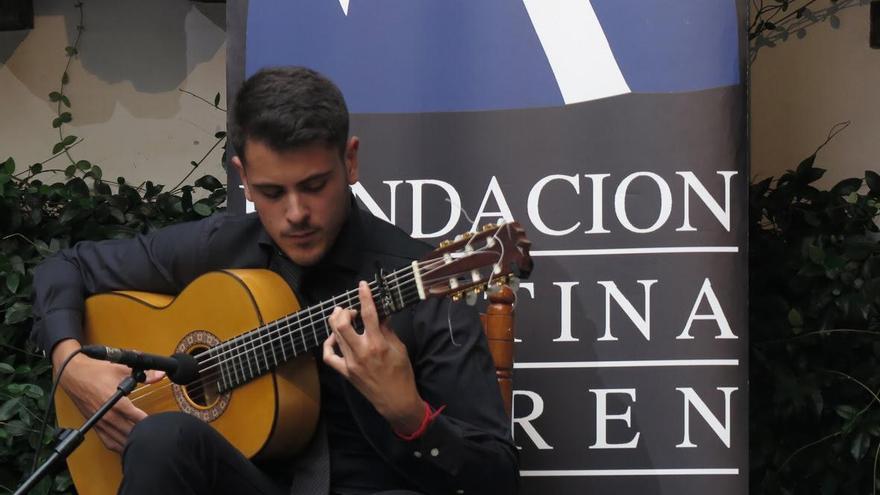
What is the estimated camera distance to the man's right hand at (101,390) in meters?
2.27

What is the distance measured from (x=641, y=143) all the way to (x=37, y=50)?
2.18 metres

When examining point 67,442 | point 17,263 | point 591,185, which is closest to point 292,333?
point 67,442

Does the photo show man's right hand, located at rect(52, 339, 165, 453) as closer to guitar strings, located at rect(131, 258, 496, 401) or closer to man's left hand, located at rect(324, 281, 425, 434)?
guitar strings, located at rect(131, 258, 496, 401)

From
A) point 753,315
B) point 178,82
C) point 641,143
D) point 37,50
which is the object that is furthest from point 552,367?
point 37,50

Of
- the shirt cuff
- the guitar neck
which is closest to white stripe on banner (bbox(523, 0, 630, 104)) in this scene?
the guitar neck

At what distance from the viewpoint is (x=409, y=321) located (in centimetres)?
212

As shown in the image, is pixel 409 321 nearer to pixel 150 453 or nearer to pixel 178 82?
pixel 150 453

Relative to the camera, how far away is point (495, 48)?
2615 millimetres

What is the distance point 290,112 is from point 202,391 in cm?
53

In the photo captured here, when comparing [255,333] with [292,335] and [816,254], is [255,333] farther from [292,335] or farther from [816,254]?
[816,254]

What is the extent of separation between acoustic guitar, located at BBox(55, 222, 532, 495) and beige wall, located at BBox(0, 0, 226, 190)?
151 centimetres

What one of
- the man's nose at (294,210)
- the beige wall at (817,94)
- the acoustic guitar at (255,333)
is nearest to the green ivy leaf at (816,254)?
the beige wall at (817,94)

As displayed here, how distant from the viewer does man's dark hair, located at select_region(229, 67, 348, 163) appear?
2086 millimetres

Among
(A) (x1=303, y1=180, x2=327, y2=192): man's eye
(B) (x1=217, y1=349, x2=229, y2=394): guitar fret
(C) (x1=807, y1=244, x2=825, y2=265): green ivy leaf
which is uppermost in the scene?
(A) (x1=303, y1=180, x2=327, y2=192): man's eye
